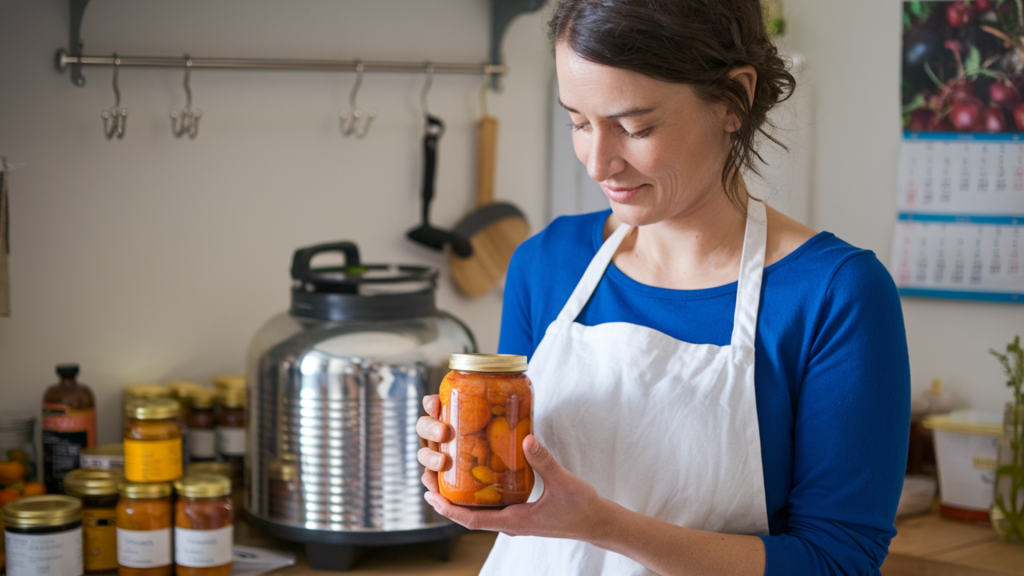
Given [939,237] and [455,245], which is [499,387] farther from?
[939,237]

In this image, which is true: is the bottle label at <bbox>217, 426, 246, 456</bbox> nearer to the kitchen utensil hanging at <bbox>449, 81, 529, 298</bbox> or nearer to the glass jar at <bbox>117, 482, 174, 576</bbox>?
the glass jar at <bbox>117, 482, 174, 576</bbox>

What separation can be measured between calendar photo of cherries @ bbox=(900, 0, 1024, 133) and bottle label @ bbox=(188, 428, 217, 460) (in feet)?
4.50

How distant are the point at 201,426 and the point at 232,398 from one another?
77 mm

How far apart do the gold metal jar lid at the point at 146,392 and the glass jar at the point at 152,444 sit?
22 cm

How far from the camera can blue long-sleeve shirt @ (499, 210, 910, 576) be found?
759mm

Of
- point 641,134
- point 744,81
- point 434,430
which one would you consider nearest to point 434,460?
point 434,430

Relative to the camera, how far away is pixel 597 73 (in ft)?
2.46

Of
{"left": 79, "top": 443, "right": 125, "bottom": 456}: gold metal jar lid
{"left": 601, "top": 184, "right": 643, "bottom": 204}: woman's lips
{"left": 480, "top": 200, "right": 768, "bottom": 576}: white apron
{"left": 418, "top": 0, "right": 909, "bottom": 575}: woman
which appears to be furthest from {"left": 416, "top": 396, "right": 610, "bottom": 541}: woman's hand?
{"left": 79, "top": 443, "right": 125, "bottom": 456}: gold metal jar lid

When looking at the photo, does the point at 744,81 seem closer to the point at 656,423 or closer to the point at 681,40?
the point at 681,40

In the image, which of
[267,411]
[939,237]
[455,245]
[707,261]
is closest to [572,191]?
[455,245]

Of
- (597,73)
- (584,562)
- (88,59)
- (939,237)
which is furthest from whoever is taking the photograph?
(939,237)

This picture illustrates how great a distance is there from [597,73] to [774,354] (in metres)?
0.31

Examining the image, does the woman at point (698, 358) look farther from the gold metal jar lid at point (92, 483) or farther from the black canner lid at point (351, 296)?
the gold metal jar lid at point (92, 483)

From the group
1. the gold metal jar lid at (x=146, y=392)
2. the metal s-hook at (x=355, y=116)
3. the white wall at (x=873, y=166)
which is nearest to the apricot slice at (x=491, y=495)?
the gold metal jar lid at (x=146, y=392)
